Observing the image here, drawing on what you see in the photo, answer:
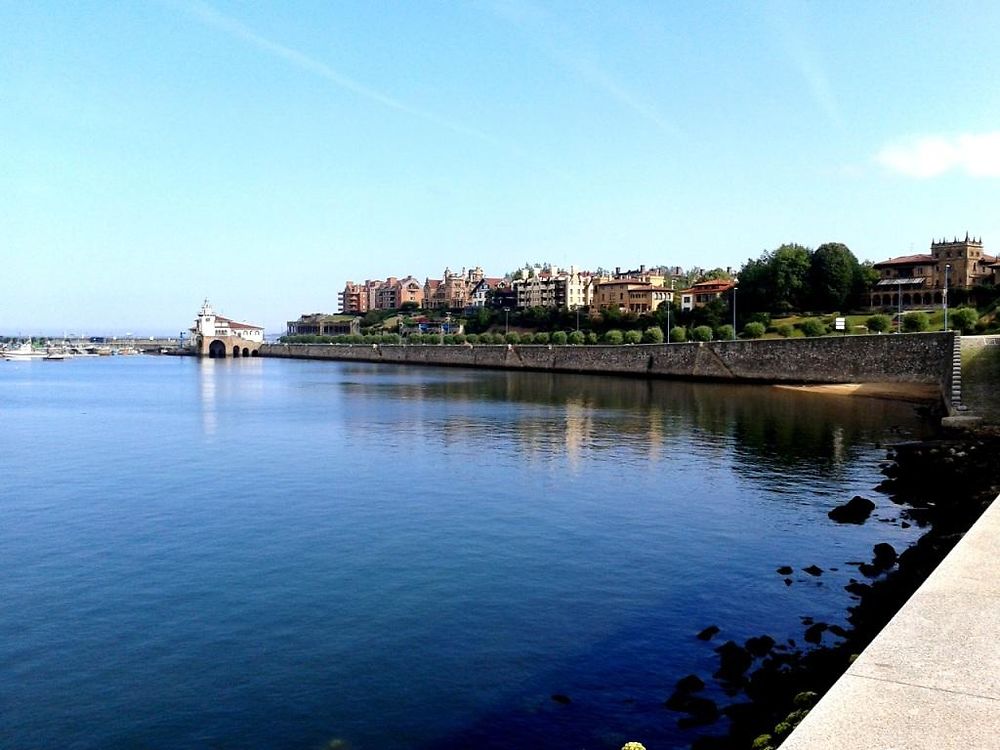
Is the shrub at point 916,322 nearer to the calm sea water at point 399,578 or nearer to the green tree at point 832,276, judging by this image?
the green tree at point 832,276

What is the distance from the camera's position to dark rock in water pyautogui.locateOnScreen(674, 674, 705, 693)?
13.9 metres

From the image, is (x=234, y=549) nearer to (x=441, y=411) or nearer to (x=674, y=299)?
(x=441, y=411)

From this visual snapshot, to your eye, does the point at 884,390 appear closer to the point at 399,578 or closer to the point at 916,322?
the point at 916,322

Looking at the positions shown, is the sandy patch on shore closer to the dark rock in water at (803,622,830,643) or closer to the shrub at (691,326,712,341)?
the shrub at (691,326,712,341)

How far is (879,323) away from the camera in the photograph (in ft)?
273

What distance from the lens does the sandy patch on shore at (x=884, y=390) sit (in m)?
63.3

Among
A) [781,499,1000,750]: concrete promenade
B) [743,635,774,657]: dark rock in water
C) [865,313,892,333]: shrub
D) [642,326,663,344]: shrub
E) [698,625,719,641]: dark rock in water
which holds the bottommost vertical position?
[698,625,719,641]: dark rock in water

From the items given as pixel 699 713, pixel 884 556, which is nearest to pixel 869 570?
pixel 884 556

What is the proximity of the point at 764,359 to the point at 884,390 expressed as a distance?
52.2 ft

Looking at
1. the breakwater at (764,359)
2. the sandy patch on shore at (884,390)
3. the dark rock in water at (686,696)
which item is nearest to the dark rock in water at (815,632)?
the dark rock in water at (686,696)

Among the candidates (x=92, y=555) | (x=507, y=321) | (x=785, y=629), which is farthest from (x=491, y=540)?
(x=507, y=321)

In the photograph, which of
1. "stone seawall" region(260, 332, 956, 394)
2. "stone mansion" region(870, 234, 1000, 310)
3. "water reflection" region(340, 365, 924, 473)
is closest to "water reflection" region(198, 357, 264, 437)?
"water reflection" region(340, 365, 924, 473)

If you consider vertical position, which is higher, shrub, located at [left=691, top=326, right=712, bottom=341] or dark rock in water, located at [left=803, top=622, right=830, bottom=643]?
shrub, located at [left=691, top=326, right=712, bottom=341]

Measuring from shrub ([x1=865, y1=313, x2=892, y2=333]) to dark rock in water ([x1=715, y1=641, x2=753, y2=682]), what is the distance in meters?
76.3
